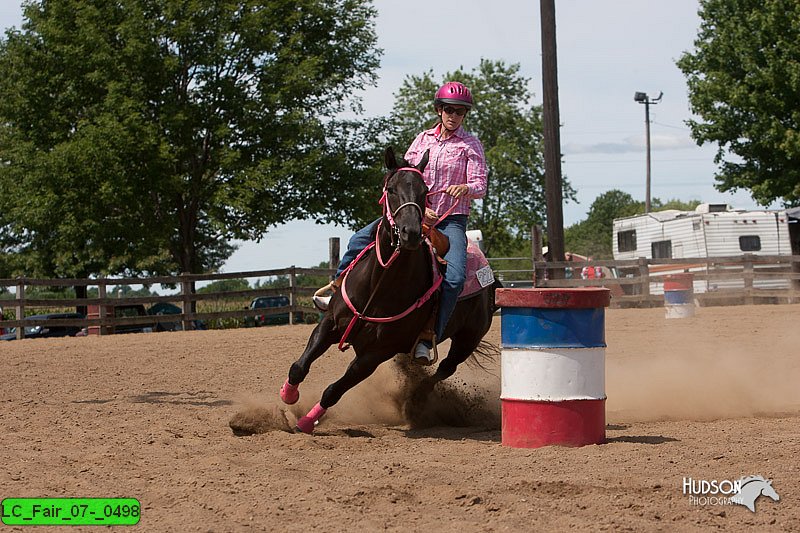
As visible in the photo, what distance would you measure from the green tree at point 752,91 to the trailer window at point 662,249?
6.03m

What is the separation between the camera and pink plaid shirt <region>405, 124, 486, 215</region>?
25.0 ft

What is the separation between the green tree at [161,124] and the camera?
1134 inches

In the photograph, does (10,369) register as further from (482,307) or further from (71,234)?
(71,234)

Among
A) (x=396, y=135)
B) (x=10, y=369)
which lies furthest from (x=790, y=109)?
(x=10, y=369)

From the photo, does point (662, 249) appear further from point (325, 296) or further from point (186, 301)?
point (325, 296)

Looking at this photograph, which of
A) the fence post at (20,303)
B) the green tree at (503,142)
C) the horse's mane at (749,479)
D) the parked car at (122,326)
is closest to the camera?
the horse's mane at (749,479)

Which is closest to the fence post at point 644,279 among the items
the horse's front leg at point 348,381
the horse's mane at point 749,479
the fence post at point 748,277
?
the fence post at point 748,277

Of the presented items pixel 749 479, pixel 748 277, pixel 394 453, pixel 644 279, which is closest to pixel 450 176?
pixel 394 453

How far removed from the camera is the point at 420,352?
24.0 feet

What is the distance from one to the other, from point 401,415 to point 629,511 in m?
4.16

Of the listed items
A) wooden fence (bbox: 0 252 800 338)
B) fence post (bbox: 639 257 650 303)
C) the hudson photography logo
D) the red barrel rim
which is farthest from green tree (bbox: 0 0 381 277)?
the hudson photography logo

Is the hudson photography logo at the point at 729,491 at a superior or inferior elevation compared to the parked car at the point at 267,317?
inferior

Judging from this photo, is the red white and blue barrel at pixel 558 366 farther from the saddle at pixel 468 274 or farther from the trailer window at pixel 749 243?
the trailer window at pixel 749 243

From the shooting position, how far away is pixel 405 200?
6.51m
